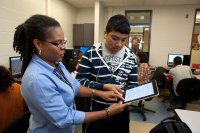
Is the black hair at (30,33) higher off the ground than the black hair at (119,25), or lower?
lower

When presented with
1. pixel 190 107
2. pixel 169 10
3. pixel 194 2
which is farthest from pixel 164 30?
pixel 190 107

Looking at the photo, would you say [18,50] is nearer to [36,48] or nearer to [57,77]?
[36,48]

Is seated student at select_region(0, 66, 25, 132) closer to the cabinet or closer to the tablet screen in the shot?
the tablet screen

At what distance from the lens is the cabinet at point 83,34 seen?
5609 mm

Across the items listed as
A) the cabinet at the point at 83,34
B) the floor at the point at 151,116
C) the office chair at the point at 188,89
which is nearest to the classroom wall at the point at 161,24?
the cabinet at the point at 83,34

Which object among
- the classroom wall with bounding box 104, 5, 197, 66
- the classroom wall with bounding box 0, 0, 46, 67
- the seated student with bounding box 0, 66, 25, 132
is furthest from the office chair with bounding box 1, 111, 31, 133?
the classroom wall with bounding box 104, 5, 197, 66

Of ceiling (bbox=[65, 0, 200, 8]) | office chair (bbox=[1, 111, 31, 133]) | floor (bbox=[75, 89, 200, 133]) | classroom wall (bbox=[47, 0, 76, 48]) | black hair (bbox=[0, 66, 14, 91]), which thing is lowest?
floor (bbox=[75, 89, 200, 133])

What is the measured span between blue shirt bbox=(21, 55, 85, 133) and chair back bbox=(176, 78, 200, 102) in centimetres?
298

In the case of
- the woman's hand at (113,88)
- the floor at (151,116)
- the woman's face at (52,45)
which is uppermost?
the woman's face at (52,45)

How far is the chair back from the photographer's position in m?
3.35

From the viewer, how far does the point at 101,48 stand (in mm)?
1363

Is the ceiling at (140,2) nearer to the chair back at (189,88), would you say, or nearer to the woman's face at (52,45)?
the chair back at (189,88)

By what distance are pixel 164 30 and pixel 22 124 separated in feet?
17.7

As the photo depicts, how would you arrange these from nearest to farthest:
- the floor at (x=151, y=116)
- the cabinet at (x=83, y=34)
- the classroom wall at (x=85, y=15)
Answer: the floor at (x=151, y=116) < the cabinet at (x=83, y=34) < the classroom wall at (x=85, y=15)
